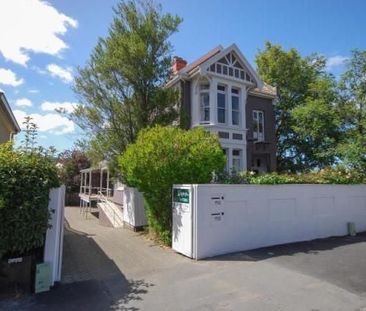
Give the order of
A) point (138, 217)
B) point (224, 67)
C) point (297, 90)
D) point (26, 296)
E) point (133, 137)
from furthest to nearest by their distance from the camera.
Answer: point (297, 90) → point (224, 67) → point (133, 137) → point (138, 217) → point (26, 296)

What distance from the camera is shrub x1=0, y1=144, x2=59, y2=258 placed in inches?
236

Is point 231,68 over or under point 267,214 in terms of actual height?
over

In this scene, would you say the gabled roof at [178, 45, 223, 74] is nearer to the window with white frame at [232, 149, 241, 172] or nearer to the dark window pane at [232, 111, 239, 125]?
the dark window pane at [232, 111, 239, 125]

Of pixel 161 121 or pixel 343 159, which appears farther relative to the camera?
pixel 343 159

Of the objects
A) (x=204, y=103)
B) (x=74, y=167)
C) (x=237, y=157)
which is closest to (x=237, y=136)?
(x=237, y=157)

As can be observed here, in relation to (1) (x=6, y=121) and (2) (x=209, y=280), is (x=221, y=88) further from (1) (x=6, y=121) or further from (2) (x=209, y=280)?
(2) (x=209, y=280)

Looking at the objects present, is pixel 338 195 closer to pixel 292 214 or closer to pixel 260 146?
pixel 292 214

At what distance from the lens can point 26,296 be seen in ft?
20.0

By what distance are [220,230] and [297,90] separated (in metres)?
24.2

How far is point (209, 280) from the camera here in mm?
6949

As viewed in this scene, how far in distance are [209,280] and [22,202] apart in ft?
13.1

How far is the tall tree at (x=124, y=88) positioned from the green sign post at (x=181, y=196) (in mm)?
6045

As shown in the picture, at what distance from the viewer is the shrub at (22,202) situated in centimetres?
598

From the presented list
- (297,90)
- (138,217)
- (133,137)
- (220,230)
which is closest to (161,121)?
(133,137)
